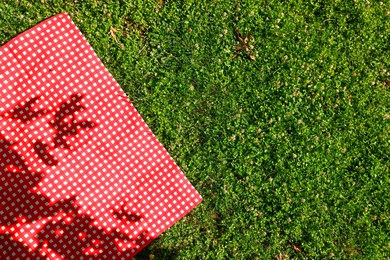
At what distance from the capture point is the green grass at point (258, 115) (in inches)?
260

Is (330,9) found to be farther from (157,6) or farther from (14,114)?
(14,114)

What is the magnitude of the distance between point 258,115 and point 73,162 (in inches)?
131

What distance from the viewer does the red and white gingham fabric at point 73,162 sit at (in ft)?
18.5

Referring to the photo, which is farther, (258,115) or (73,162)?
(258,115)

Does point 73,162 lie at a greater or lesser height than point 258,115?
lesser

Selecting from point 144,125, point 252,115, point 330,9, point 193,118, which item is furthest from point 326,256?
point 330,9

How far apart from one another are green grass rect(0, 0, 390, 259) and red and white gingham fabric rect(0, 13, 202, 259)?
1.69 ft

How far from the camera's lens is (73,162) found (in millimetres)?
5844

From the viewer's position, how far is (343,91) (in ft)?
23.3

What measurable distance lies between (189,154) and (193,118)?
652mm

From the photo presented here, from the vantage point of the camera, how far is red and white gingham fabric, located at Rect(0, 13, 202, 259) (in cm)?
562

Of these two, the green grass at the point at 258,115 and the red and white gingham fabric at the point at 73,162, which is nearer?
the red and white gingham fabric at the point at 73,162

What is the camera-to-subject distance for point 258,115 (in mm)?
6852

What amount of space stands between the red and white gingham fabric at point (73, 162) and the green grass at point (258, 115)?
51 centimetres
